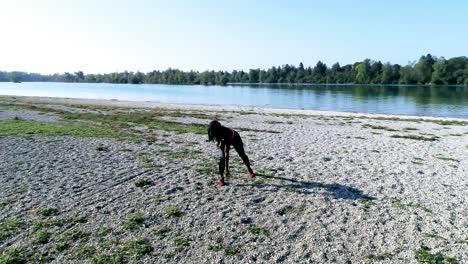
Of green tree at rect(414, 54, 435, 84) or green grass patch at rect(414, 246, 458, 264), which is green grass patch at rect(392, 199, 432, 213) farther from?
green tree at rect(414, 54, 435, 84)

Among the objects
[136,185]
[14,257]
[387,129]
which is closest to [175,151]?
[136,185]

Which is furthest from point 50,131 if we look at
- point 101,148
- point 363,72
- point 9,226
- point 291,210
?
point 363,72

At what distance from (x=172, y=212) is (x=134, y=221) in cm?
87

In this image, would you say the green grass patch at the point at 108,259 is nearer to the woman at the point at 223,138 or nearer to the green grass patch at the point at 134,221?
the green grass patch at the point at 134,221

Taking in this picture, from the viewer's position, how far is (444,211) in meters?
8.83

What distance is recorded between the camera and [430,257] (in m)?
6.63

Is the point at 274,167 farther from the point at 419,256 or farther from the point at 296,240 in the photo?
the point at 419,256

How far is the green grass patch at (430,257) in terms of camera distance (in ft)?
21.3

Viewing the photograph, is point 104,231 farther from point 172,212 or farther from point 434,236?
point 434,236

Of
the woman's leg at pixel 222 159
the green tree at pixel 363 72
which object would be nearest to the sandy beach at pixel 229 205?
the woman's leg at pixel 222 159

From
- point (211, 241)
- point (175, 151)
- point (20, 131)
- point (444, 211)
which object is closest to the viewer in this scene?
point (211, 241)

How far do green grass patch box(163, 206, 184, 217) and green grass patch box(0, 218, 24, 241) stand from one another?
9.52 feet

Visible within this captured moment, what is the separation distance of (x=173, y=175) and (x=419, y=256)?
705cm

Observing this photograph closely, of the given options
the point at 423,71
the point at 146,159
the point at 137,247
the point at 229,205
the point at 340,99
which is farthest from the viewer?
the point at 423,71
